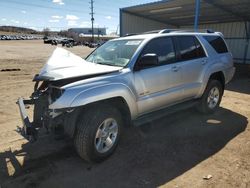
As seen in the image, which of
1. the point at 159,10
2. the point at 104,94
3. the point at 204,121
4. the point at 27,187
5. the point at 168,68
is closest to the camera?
the point at 27,187

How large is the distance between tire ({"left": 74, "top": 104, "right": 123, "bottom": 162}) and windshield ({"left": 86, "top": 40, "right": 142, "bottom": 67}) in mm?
929

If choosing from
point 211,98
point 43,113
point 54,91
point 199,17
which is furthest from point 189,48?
point 199,17

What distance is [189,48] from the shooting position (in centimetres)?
514

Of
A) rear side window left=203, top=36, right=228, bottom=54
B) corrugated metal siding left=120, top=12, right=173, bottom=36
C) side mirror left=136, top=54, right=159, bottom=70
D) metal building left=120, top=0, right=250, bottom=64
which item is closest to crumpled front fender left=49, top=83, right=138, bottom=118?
side mirror left=136, top=54, right=159, bottom=70

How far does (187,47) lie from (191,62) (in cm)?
33

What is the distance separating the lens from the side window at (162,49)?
4326 mm

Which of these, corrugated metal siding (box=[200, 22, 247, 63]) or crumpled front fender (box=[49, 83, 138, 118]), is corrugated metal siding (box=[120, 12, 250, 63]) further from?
crumpled front fender (box=[49, 83, 138, 118])

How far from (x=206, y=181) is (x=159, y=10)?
46.4 feet

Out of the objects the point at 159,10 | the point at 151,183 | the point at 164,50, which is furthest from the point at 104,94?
the point at 159,10

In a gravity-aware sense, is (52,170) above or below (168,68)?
below

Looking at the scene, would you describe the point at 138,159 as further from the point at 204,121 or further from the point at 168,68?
the point at 204,121

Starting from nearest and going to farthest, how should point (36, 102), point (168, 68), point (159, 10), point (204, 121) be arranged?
point (36, 102) → point (168, 68) → point (204, 121) → point (159, 10)

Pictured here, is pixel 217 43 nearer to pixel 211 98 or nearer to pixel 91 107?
pixel 211 98

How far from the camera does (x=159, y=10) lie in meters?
15.7
